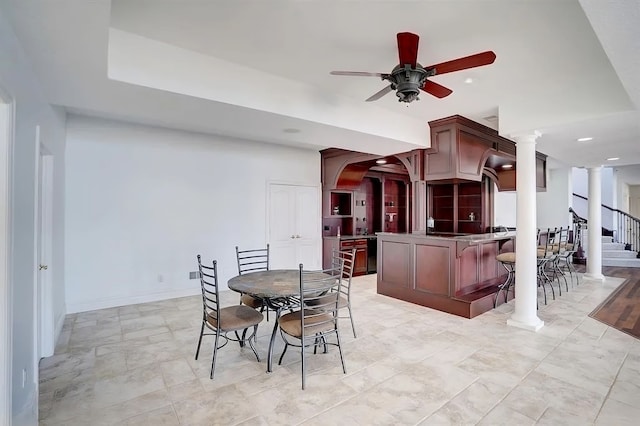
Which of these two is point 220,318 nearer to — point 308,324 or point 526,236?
point 308,324

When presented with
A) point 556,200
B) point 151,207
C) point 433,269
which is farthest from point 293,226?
point 556,200

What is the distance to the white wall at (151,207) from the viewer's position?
14.8 feet

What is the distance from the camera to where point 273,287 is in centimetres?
292

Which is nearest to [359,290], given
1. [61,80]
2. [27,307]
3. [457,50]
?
[457,50]

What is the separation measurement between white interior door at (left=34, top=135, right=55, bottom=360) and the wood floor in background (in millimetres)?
6181

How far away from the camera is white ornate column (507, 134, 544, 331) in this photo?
3861 millimetres

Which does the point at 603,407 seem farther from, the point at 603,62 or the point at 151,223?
the point at 151,223

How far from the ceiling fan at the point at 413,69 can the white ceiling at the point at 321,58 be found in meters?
0.21

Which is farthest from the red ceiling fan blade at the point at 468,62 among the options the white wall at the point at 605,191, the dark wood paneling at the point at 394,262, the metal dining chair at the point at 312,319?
the white wall at the point at 605,191

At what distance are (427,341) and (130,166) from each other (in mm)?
4713

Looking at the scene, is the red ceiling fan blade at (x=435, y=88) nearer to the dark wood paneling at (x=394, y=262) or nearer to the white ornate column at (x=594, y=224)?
the dark wood paneling at (x=394, y=262)

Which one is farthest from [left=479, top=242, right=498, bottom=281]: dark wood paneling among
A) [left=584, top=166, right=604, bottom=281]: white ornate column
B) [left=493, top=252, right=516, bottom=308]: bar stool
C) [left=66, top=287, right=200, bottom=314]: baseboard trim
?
[left=66, top=287, right=200, bottom=314]: baseboard trim

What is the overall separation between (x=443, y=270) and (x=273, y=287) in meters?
2.68

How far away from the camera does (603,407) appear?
7.57 ft
